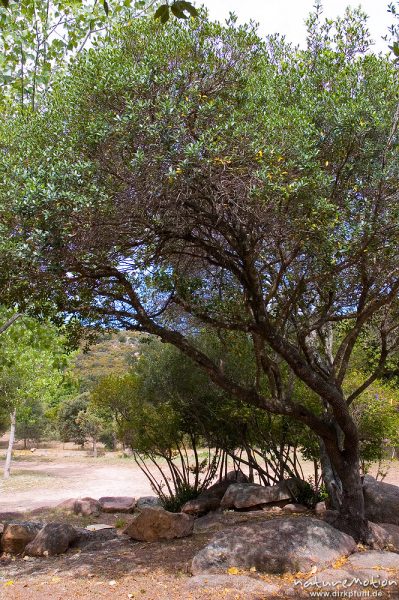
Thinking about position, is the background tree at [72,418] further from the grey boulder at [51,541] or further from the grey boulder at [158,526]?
the grey boulder at [158,526]

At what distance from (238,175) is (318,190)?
92cm

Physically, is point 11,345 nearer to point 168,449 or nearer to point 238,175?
point 168,449

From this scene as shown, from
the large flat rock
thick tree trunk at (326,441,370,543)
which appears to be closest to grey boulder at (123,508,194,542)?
the large flat rock

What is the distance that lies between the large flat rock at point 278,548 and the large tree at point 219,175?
2.83ft

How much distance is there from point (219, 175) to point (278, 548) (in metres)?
4.41

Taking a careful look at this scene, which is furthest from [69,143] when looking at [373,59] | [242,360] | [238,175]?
[242,360]

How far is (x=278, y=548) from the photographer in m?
6.11

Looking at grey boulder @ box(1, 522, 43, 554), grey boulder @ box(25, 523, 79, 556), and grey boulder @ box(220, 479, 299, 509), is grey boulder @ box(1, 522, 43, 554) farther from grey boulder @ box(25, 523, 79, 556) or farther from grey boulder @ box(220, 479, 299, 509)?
→ grey boulder @ box(220, 479, 299, 509)

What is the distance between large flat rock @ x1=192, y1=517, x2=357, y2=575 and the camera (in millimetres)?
5926

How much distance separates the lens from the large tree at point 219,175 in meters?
5.26

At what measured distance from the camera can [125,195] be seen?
5523 mm

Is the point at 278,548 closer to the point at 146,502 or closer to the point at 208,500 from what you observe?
the point at 208,500

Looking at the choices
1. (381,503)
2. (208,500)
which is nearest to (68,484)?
(208,500)

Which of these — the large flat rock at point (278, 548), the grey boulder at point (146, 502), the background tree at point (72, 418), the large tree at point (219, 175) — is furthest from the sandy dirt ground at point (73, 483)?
the background tree at point (72, 418)
